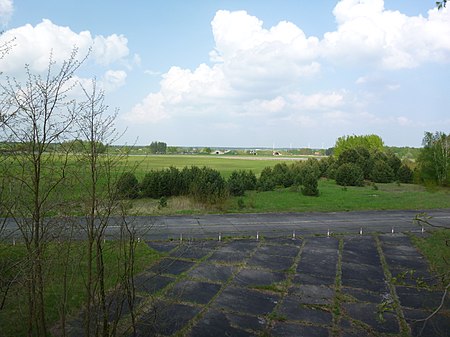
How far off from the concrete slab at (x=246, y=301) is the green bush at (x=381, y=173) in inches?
1409

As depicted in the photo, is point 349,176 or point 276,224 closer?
point 276,224

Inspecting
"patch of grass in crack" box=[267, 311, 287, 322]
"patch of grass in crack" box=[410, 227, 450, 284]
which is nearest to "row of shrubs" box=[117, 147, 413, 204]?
"patch of grass in crack" box=[267, 311, 287, 322]

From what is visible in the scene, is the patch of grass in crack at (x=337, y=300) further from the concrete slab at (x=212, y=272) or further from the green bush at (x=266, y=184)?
the green bush at (x=266, y=184)

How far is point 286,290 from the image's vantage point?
10.1m

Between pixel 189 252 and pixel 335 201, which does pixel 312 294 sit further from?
pixel 335 201

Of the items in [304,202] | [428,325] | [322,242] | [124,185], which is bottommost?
[428,325]

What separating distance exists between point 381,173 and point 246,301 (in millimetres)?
36731

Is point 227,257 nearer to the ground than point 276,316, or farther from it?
farther from it

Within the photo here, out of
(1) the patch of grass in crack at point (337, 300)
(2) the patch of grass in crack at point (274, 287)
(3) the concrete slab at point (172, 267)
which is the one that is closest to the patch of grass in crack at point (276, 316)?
(1) the patch of grass in crack at point (337, 300)

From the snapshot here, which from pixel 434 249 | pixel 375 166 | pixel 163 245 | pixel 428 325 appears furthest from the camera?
pixel 375 166

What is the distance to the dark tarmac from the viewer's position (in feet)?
26.3

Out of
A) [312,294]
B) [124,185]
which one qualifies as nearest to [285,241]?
[312,294]

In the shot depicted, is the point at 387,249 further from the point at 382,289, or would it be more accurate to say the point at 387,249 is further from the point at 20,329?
the point at 20,329

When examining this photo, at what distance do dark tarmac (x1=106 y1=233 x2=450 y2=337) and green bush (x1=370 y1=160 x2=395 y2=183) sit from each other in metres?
28.3
